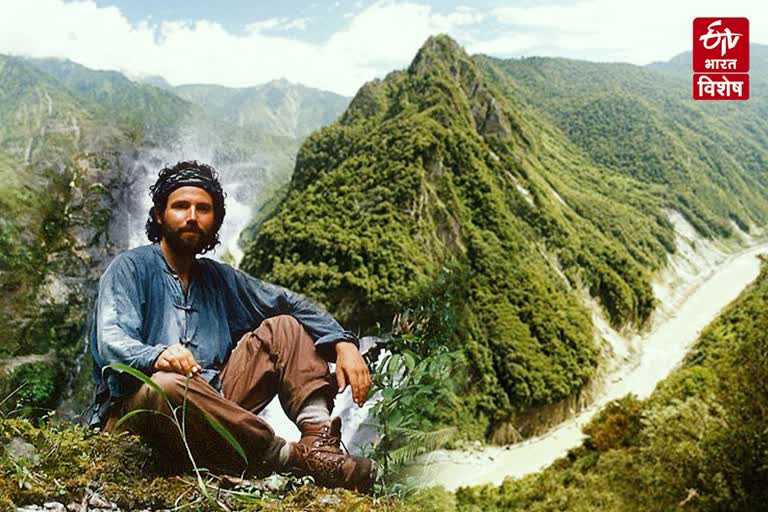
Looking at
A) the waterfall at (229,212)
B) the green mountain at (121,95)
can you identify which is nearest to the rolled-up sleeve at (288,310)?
the waterfall at (229,212)

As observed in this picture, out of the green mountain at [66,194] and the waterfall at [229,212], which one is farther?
the green mountain at [66,194]

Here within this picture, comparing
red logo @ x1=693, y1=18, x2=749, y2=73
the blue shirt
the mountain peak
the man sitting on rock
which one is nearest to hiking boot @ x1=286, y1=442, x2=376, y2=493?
the man sitting on rock

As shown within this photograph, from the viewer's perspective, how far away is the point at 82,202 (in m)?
4.39

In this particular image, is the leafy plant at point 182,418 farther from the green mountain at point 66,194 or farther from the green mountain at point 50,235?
the green mountain at point 50,235

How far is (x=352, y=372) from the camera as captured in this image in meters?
3.25

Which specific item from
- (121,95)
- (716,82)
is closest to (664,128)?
(716,82)

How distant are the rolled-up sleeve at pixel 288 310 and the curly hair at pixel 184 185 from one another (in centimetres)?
29

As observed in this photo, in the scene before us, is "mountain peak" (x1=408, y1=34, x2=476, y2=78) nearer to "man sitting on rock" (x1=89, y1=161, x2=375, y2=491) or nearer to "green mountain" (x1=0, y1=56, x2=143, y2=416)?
"green mountain" (x1=0, y1=56, x2=143, y2=416)

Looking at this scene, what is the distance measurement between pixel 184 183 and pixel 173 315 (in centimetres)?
64

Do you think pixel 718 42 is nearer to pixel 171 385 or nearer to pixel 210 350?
pixel 210 350

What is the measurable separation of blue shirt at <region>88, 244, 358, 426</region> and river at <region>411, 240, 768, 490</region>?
1095 mm

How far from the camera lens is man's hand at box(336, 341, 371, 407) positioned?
3.24m

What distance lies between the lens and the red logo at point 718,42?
47.9 feet

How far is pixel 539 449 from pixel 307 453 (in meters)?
25.6
